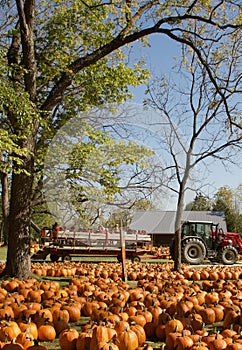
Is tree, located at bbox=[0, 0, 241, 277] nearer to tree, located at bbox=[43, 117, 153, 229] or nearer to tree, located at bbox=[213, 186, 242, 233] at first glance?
tree, located at bbox=[43, 117, 153, 229]

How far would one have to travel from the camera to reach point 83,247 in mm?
18891

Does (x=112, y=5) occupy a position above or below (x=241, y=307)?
above

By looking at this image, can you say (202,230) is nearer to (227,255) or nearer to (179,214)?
(227,255)

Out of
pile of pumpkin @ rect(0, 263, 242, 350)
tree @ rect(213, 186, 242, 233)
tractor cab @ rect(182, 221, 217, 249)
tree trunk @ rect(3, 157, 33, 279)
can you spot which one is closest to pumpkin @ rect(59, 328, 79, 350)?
pile of pumpkin @ rect(0, 263, 242, 350)

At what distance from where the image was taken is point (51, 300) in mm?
6500

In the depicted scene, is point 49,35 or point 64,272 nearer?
point 64,272

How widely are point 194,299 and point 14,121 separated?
6518 mm

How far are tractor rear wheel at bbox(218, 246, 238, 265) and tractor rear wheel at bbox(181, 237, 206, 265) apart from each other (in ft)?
4.15

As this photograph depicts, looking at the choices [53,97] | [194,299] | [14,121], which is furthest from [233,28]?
[194,299]

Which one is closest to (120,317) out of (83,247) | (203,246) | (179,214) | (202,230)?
(179,214)

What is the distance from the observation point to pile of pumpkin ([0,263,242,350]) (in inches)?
165

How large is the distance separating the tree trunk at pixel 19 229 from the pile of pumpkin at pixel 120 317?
1.78m

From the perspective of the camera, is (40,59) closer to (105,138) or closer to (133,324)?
(105,138)

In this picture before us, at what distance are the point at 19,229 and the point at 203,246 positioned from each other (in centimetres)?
1130
